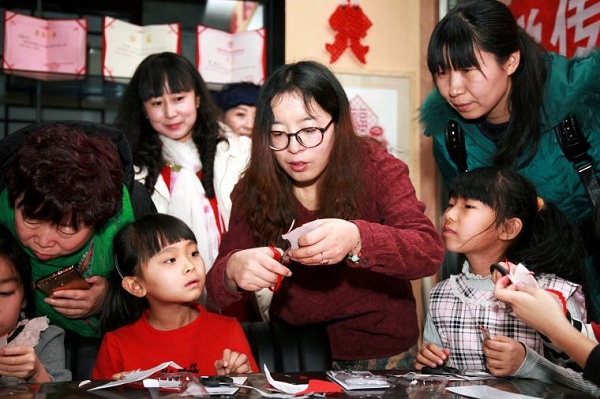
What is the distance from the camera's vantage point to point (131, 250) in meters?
2.07

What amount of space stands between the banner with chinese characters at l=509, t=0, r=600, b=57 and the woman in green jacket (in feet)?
1.00

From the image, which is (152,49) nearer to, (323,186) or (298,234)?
(323,186)

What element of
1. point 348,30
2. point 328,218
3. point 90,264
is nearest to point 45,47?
point 348,30

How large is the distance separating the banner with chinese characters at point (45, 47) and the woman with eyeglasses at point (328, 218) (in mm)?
1970

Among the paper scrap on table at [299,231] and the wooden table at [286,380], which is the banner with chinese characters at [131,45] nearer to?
the paper scrap on table at [299,231]

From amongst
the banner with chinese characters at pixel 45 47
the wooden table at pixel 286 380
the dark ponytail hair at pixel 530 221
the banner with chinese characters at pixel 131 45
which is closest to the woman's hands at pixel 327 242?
the wooden table at pixel 286 380

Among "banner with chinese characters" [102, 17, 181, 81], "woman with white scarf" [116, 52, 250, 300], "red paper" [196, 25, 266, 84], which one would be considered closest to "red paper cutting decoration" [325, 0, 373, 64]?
"red paper" [196, 25, 266, 84]

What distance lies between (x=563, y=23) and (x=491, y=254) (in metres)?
1.22

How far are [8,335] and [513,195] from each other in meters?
1.57

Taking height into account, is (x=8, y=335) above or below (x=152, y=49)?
below

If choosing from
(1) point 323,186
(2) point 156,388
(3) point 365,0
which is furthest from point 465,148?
(3) point 365,0

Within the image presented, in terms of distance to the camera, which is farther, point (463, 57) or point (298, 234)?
point (463, 57)

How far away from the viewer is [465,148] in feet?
7.91

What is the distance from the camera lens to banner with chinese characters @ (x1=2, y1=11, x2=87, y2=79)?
3.48 m
